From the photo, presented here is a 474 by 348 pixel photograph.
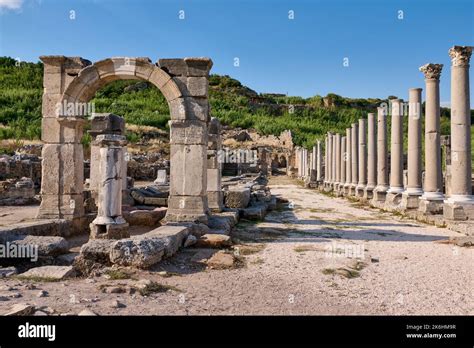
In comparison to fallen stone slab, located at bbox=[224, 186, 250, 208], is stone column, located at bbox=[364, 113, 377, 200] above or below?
above

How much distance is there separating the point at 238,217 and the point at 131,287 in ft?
22.5

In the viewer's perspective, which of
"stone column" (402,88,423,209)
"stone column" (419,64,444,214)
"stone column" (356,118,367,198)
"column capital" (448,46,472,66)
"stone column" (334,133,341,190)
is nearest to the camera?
"column capital" (448,46,472,66)

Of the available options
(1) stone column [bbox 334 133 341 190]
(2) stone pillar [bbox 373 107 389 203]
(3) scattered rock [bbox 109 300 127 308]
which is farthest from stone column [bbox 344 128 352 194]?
(3) scattered rock [bbox 109 300 127 308]

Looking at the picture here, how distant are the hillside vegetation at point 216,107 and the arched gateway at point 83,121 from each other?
25499mm

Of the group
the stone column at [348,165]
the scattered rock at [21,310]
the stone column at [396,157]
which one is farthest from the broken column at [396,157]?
the scattered rock at [21,310]

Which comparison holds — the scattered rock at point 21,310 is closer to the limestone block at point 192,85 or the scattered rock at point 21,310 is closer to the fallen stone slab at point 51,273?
the fallen stone slab at point 51,273

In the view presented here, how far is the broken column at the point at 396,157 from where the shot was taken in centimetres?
1552

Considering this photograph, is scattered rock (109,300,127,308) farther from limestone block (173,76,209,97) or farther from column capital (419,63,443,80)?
column capital (419,63,443,80)

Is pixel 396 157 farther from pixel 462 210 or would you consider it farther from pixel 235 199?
pixel 235 199

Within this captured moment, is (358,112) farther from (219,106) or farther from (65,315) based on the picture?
(65,315)

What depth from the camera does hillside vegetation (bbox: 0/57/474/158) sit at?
46.0m

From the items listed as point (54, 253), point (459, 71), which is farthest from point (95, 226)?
point (459, 71)
